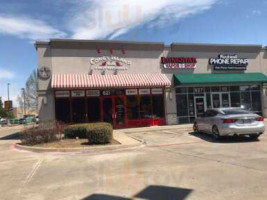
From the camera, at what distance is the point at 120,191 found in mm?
7070

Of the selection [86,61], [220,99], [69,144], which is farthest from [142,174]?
[220,99]

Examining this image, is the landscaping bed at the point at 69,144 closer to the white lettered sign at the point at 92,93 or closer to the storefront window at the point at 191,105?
the white lettered sign at the point at 92,93

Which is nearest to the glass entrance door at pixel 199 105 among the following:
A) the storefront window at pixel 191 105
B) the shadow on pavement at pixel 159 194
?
the storefront window at pixel 191 105

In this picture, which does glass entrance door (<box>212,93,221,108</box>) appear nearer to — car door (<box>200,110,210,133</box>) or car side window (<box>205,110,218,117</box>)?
car door (<box>200,110,210,133</box>)

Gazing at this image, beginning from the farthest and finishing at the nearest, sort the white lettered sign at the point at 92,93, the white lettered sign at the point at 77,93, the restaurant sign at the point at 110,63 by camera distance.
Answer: the restaurant sign at the point at 110,63
the white lettered sign at the point at 92,93
the white lettered sign at the point at 77,93

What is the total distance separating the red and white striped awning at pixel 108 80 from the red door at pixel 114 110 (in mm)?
1488

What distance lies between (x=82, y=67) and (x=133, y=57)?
12.8ft

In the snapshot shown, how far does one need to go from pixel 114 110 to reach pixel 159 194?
17.9 meters

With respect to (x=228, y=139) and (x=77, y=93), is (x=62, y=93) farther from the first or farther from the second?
(x=228, y=139)

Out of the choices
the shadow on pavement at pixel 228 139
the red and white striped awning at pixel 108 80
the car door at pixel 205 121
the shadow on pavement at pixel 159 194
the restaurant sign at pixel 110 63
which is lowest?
the shadow on pavement at pixel 159 194

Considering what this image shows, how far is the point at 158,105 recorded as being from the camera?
2564 centimetres

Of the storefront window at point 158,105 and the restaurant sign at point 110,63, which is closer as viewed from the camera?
the restaurant sign at point 110,63

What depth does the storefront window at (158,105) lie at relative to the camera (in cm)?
2548

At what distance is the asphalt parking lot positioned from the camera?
22.5 ft
